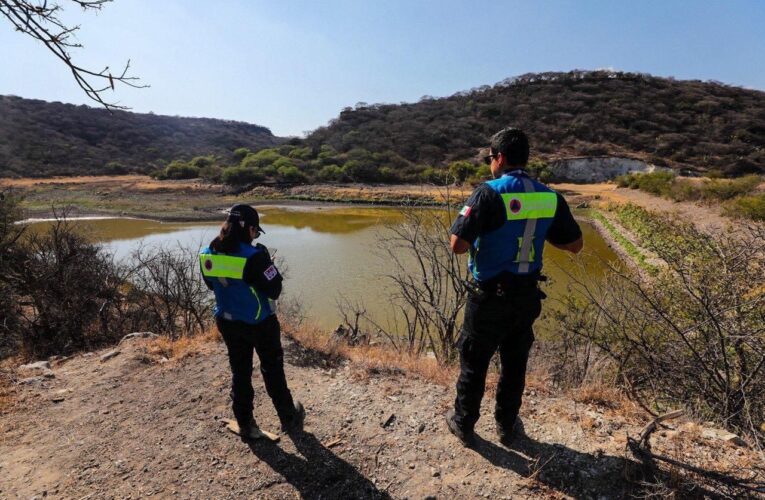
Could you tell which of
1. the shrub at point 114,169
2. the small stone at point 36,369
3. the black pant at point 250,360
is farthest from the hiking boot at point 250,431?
the shrub at point 114,169

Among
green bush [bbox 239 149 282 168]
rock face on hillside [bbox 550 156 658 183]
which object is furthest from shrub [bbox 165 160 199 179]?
rock face on hillside [bbox 550 156 658 183]

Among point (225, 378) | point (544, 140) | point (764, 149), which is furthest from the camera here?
point (544, 140)

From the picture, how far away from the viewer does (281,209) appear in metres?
34.9

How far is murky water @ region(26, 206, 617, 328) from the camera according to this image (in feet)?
38.6

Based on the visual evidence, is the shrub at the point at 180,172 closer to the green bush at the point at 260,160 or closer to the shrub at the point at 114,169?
the green bush at the point at 260,160

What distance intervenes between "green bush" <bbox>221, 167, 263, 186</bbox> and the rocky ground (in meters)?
47.7

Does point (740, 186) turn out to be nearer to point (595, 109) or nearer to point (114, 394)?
point (114, 394)

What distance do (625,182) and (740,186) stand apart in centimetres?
1491

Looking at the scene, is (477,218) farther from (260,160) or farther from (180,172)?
(180,172)

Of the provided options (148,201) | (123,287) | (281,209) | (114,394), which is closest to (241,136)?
(148,201)

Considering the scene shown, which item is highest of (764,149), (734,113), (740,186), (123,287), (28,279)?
(734,113)

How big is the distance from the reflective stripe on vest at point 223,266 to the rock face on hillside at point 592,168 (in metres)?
48.9

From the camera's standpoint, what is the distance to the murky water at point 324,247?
1177cm

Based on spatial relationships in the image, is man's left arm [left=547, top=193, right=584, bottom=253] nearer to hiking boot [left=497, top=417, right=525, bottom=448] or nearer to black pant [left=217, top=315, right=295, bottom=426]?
hiking boot [left=497, top=417, right=525, bottom=448]
